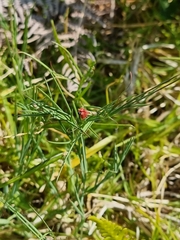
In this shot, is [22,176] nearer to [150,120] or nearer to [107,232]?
[107,232]

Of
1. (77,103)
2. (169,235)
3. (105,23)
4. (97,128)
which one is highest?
(105,23)

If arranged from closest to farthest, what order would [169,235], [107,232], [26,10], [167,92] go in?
[107,232] < [169,235] < [26,10] < [167,92]

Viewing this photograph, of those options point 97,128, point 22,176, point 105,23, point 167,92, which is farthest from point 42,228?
point 105,23

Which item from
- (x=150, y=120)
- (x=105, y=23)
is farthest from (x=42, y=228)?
(x=105, y=23)

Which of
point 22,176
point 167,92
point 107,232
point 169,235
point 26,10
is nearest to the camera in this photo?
point 107,232

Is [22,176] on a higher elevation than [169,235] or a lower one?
higher

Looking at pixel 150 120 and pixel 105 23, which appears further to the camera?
pixel 105 23

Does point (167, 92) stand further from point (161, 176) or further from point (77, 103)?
point (77, 103)
